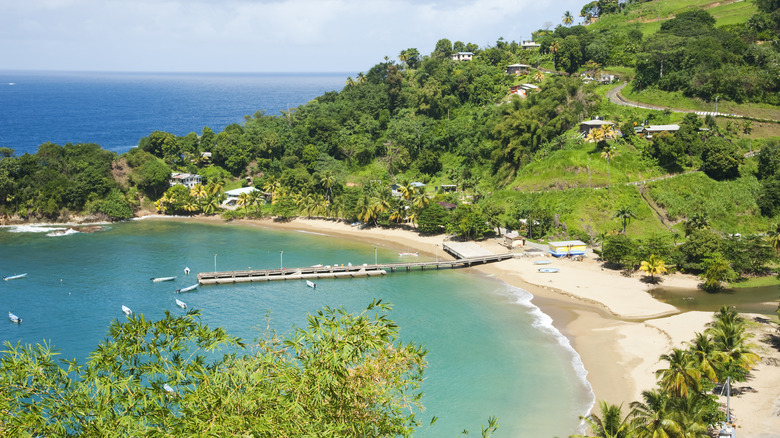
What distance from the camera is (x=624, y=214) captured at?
70375 mm

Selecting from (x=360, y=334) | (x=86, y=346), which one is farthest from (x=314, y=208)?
(x=360, y=334)

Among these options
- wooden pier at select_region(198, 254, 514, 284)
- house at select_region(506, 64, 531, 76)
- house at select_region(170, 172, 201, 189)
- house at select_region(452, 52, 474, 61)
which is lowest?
wooden pier at select_region(198, 254, 514, 284)

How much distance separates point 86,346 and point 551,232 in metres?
55.3

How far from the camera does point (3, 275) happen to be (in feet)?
212

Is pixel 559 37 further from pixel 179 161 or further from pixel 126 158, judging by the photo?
pixel 126 158

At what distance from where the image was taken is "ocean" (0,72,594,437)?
38938 mm

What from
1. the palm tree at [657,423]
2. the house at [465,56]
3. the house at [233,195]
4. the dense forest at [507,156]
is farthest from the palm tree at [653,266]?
the house at [465,56]

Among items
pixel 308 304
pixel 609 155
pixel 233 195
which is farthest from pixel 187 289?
pixel 609 155

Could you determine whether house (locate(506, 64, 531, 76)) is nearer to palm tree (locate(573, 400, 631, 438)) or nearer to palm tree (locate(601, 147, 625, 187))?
palm tree (locate(601, 147, 625, 187))

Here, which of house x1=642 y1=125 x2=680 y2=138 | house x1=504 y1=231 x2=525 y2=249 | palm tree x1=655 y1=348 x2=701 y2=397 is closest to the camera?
palm tree x1=655 y1=348 x2=701 y2=397

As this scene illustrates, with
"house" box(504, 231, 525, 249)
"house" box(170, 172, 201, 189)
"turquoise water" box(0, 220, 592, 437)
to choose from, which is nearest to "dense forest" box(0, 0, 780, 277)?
"house" box(170, 172, 201, 189)

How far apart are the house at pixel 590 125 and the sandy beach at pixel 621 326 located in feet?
82.0

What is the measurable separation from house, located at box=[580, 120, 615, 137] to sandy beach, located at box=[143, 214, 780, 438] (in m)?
25.0

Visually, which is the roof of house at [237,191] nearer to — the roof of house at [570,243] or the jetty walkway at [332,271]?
the jetty walkway at [332,271]
